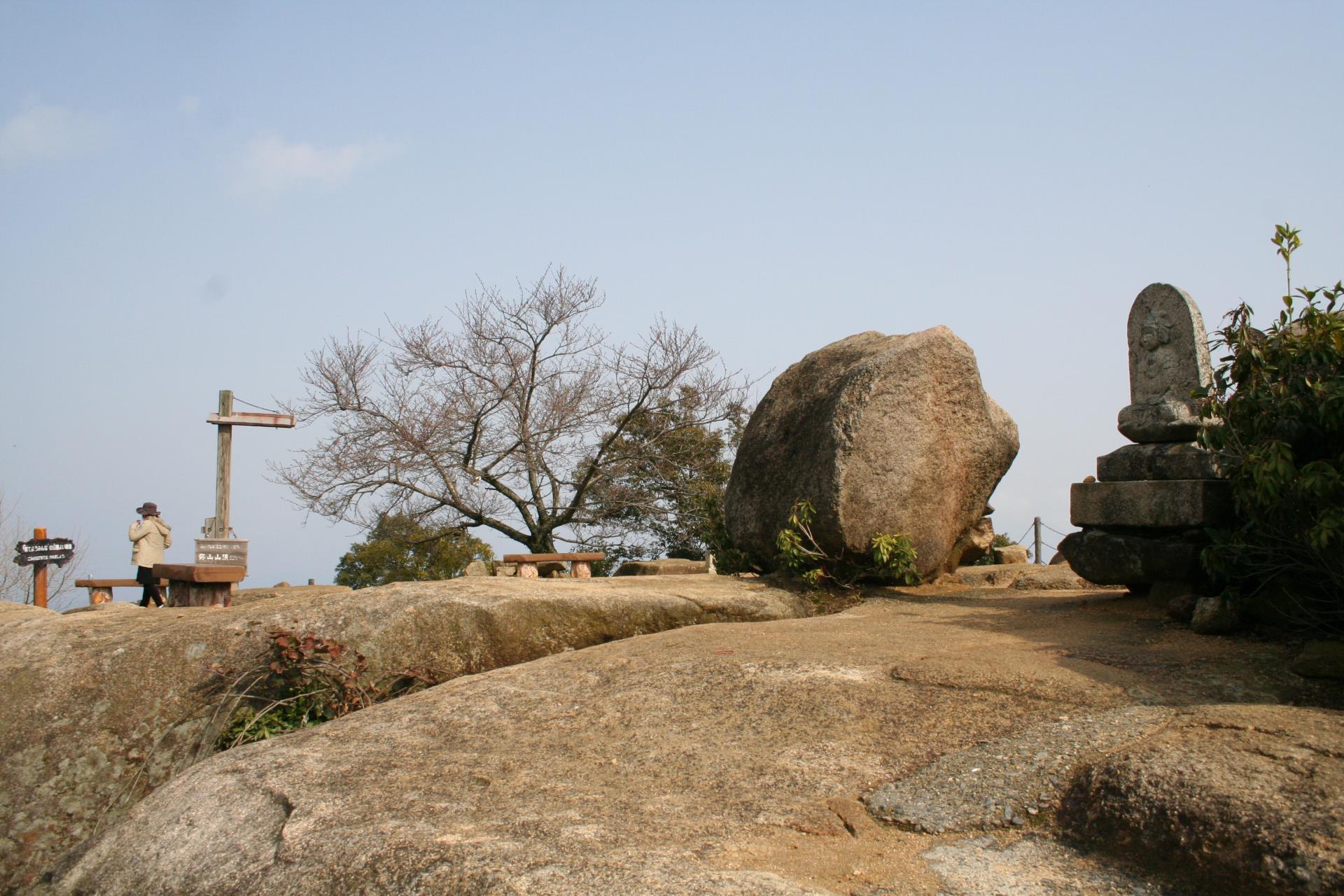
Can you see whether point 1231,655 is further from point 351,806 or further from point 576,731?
point 351,806

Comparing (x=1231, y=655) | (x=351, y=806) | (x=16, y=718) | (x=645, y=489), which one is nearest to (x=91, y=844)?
(x=351, y=806)

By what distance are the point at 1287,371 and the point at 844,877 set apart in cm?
414

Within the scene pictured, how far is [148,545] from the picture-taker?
41.5 ft

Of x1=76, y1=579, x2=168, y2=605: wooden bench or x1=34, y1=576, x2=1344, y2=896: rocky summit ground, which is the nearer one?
x1=34, y1=576, x2=1344, y2=896: rocky summit ground

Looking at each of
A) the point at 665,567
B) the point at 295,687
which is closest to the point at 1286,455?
the point at 295,687

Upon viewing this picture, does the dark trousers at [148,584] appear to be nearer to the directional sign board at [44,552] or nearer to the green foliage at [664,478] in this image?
the directional sign board at [44,552]

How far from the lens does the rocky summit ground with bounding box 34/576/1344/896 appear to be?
10.2 ft

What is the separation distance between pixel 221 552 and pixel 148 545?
2.10 meters

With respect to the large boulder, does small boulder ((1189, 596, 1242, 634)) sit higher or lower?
lower

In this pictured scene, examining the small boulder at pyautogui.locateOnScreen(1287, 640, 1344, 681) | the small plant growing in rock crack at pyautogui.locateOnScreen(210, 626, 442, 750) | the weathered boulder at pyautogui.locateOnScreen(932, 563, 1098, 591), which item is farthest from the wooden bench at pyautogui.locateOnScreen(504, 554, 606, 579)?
the small boulder at pyautogui.locateOnScreen(1287, 640, 1344, 681)

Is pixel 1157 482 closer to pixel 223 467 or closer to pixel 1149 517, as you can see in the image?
pixel 1149 517

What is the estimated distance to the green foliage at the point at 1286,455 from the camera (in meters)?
5.25

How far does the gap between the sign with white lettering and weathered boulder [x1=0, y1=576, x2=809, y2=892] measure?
4156mm

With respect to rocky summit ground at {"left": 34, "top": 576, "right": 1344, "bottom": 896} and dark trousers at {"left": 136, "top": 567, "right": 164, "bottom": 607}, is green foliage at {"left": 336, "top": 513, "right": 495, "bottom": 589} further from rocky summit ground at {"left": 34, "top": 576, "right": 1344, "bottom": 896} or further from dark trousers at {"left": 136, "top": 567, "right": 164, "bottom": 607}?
rocky summit ground at {"left": 34, "top": 576, "right": 1344, "bottom": 896}
